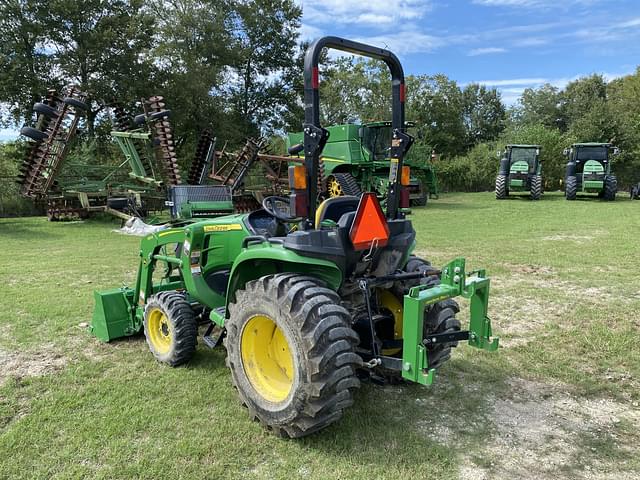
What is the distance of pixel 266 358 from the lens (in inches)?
130

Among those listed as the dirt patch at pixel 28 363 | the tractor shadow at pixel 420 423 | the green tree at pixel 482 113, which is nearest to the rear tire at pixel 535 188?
the tractor shadow at pixel 420 423

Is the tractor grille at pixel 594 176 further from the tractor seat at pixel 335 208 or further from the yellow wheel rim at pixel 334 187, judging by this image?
the tractor seat at pixel 335 208

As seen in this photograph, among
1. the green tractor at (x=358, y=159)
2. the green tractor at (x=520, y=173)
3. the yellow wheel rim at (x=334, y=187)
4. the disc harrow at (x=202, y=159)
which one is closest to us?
the disc harrow at (x=202, y=159)

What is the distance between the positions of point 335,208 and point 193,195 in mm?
9300

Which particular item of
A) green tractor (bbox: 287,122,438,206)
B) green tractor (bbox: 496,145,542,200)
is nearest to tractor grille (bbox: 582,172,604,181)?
green tractor (bbox: 496,145,542,200)

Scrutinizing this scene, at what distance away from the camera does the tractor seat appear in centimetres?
319

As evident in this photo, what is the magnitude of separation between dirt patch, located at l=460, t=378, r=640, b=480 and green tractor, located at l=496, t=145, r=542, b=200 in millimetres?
19609

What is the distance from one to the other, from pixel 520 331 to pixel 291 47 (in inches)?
1156

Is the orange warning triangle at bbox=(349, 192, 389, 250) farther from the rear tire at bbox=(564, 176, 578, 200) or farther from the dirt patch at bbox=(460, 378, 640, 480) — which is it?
the rear tire at bbox=(564, 176, 578, 200)

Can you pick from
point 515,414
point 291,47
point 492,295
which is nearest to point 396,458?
point 515,414

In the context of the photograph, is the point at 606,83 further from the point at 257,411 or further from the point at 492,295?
the point at 257,411

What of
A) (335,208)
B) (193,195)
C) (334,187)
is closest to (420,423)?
(335,208)

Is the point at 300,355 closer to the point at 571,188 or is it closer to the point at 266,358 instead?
the point at 266,358

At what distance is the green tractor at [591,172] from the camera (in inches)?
828
